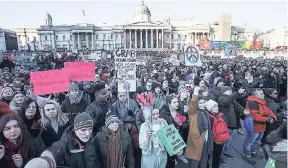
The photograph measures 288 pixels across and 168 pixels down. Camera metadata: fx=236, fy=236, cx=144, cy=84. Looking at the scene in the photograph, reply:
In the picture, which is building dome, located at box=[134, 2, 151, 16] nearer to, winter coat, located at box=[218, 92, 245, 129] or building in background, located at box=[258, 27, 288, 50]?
building in background, located at box=[258, 27, 288, 50]

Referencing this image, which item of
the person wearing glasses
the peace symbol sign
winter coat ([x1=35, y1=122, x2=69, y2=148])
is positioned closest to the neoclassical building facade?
the peace symbol sign

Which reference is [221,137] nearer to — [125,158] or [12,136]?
[125,158]

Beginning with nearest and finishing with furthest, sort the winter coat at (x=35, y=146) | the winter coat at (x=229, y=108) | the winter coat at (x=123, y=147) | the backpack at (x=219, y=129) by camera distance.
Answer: the winter coat at (x=35, y=146) → the winter coat at (x=123, y=147) → the backpack at (x=219, y=129) → the winter coat at (x=229, y=108)

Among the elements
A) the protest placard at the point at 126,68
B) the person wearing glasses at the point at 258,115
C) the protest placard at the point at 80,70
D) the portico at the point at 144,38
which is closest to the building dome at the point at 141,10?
the portico at the point at 144,38

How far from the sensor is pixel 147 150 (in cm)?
329

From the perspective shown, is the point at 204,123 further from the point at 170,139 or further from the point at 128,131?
the point at 128,131

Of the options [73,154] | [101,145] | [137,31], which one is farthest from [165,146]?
[137,31]

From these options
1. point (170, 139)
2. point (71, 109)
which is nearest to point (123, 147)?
point (170, 139)

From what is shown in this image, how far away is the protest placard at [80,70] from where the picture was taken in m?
6.34

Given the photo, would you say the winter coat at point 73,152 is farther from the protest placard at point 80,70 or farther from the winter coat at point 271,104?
the winter coat at point 271,104

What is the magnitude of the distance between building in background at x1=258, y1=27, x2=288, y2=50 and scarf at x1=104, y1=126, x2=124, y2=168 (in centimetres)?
6663

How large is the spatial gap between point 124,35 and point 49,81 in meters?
67.2

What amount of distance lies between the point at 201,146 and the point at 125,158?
4.11 feet

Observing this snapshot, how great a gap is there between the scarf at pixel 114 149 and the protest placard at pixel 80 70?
3575 millimetres
